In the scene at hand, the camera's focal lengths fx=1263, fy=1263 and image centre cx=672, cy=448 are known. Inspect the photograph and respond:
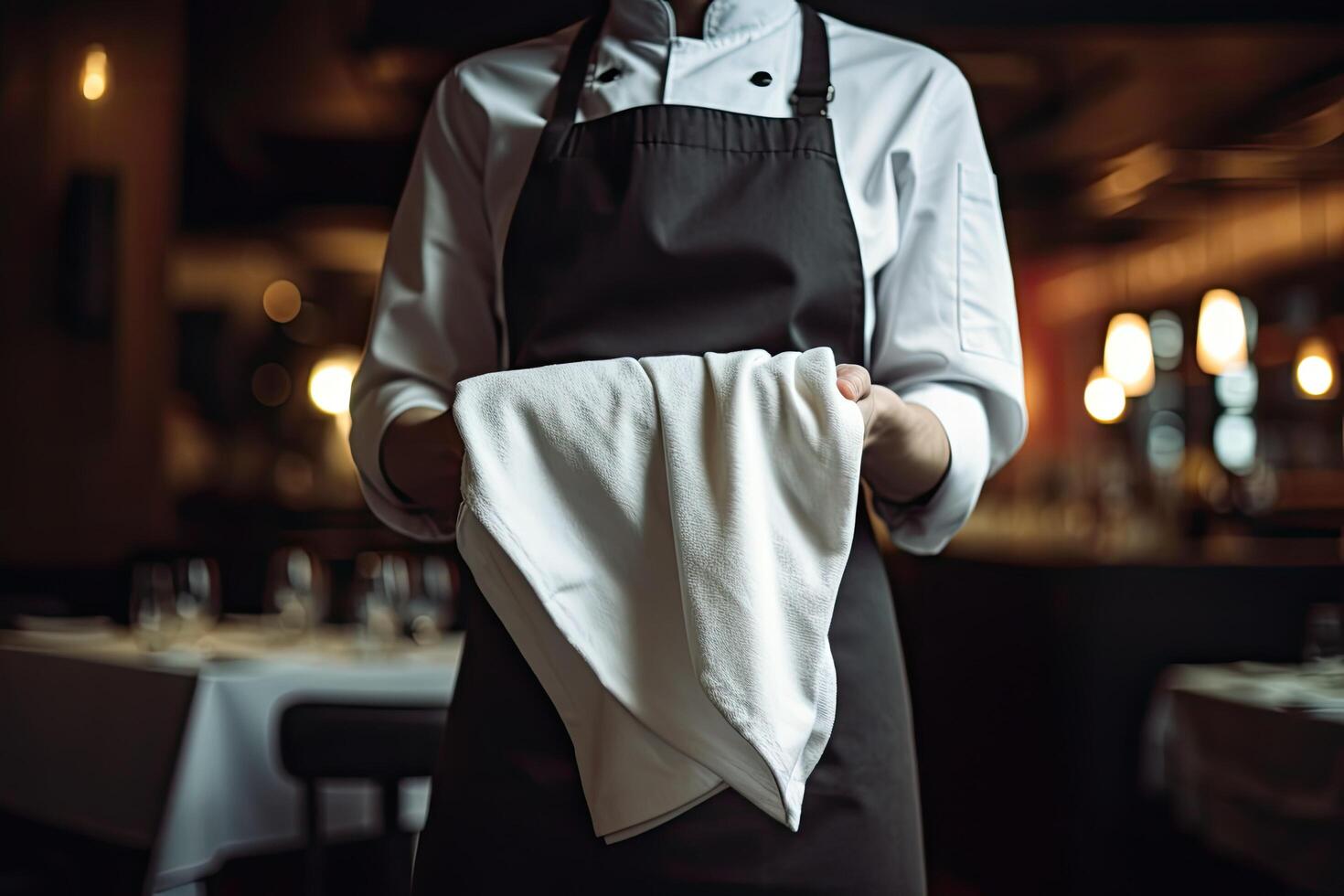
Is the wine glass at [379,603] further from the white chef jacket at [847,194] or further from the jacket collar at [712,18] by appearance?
the jacket collar at [712,18]

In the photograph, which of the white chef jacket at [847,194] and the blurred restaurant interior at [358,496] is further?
A: the blurred restaurant interior at [358,496]

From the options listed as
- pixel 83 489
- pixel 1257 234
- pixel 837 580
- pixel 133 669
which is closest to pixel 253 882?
pixel 133 669

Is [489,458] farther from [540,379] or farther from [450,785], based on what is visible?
[450,785]

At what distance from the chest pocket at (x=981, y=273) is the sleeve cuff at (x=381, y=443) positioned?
42cm

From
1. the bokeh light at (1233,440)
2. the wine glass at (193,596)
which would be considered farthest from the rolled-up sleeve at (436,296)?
the bokeh light at (1233,440)

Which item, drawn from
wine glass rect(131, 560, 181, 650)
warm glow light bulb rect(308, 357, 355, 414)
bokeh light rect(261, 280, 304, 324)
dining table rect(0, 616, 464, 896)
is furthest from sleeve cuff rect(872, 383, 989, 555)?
bokeh light rect(261, 280, 304, 324)

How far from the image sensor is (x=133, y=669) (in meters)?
2.58

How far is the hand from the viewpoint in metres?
0.83

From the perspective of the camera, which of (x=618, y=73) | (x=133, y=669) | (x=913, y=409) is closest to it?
(x=913, y=409)

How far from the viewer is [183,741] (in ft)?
7.82

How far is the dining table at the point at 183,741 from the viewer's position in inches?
93.8

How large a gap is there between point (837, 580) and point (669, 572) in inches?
4.3

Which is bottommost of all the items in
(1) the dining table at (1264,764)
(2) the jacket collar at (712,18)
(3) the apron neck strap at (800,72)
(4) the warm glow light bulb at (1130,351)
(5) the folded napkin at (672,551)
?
(1) the dining table at (1264,764)

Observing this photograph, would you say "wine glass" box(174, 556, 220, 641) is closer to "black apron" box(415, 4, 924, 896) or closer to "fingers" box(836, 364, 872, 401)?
"black apron" box(415, 4, 924, 896)
